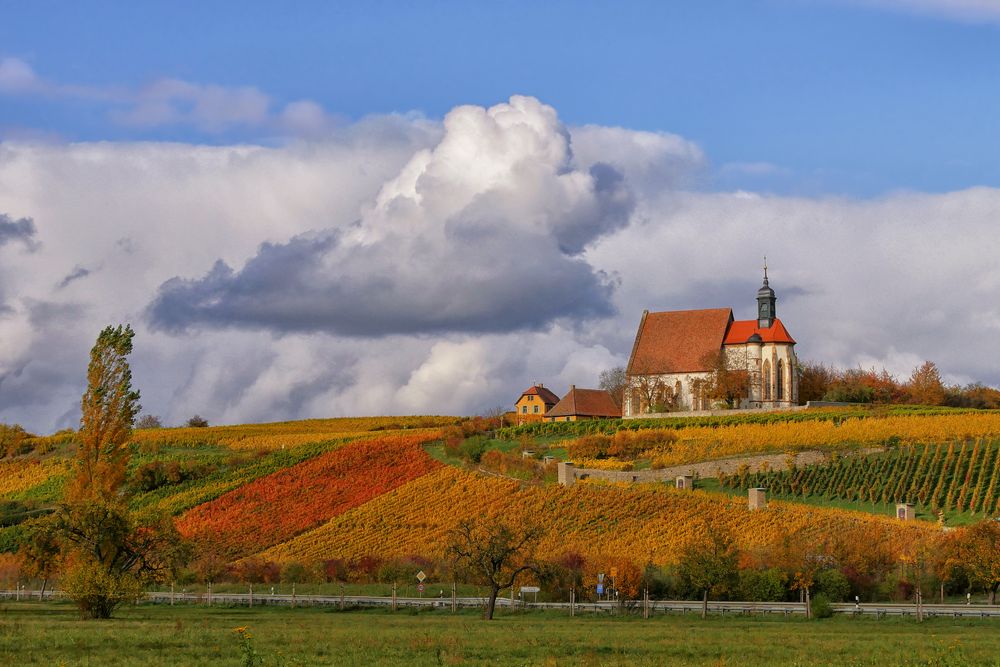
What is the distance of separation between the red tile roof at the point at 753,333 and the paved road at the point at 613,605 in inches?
2705

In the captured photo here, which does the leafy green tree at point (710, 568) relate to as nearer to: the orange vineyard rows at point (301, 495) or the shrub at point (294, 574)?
the shrub at point (294, 574)

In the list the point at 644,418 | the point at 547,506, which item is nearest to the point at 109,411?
the point at 547,506

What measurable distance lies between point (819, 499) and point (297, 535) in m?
28.4

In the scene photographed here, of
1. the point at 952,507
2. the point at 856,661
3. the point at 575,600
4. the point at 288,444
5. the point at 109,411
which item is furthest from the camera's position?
the point at 288,444

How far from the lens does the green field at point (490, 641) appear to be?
897 inches

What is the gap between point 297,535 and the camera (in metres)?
65.1

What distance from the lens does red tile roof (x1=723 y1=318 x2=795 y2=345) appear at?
109125mm

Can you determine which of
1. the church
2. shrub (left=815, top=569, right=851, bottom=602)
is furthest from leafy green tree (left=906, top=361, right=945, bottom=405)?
shrub (left=815, top=569, right=851, bottom=602)

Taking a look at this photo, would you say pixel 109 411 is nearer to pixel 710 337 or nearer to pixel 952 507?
pixel 952 507

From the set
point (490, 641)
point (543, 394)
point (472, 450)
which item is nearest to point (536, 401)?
point (543, 394)

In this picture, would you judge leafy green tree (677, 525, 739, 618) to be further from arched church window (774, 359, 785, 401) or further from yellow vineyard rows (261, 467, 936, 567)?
arched church window (774, 359, 785, 401)

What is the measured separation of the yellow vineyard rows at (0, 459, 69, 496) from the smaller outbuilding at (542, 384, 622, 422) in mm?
43640

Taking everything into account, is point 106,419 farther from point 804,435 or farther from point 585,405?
point 585,405

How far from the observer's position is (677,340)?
374 ft
